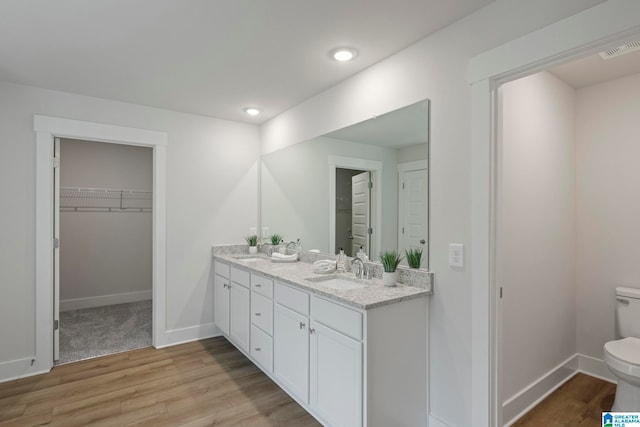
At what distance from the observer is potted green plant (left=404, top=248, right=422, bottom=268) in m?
2.10

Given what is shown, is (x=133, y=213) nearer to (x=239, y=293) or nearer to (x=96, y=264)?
(x=96, y=264)

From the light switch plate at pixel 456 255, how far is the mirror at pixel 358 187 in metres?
0.18

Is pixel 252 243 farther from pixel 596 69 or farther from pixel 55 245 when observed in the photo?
pixel 596 69

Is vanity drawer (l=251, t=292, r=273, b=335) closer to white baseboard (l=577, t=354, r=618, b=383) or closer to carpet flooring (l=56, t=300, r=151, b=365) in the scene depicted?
carpet flooring (l=56, t=300, r=151, b=365)

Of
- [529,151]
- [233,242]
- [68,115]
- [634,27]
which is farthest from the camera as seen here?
[233,242]

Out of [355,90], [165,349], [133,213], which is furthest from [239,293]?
[133,213]

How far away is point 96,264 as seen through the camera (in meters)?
4.79

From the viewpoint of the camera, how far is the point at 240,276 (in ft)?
10.0

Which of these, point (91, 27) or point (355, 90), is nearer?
point (91, 27)

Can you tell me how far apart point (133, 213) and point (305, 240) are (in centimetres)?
320

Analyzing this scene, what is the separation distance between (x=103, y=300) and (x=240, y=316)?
300 cm

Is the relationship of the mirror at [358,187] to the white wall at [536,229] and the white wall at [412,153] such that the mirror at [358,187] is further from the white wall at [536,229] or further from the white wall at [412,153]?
the white wall at [536,229]
